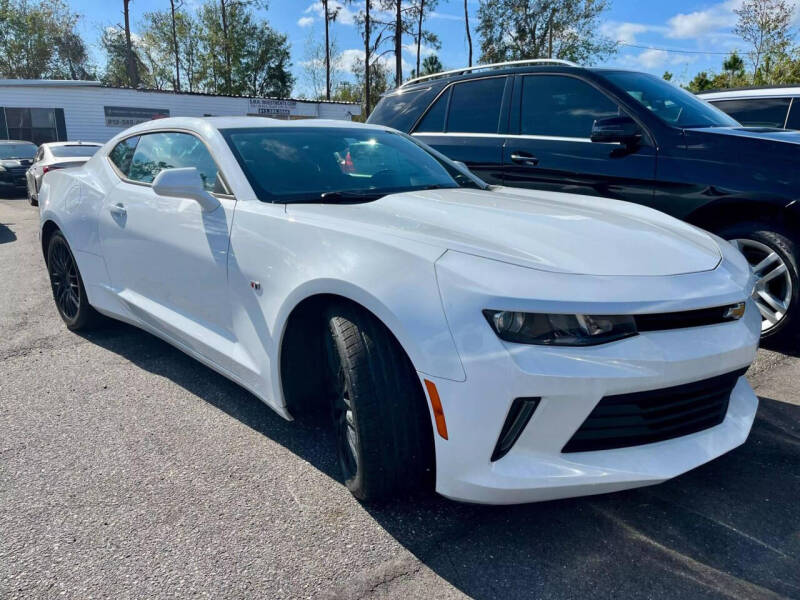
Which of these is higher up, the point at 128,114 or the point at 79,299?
the point at 128,114

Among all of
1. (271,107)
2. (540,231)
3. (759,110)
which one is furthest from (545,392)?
(271,107)

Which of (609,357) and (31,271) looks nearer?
(609,357)

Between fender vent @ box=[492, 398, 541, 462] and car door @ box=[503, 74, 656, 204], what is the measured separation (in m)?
2.74

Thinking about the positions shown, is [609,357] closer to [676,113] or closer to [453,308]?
[453,308]

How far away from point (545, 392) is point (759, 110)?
566 cm

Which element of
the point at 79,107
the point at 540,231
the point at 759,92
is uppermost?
the point at 79,107

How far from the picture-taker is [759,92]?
19.5 ft

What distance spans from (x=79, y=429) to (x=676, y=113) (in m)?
4.13

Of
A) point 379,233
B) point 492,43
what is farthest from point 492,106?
point 492,43

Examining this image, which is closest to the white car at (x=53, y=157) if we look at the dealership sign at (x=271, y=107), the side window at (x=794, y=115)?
the side window at (x=794, y=115)

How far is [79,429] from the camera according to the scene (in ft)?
9.23

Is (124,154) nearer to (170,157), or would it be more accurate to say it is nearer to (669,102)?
(170,157)

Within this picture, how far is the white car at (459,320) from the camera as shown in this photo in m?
1.73

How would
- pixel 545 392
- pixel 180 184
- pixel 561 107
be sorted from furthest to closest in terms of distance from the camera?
pixel 561 107 < pixel 180 184 < pixel 545 392
